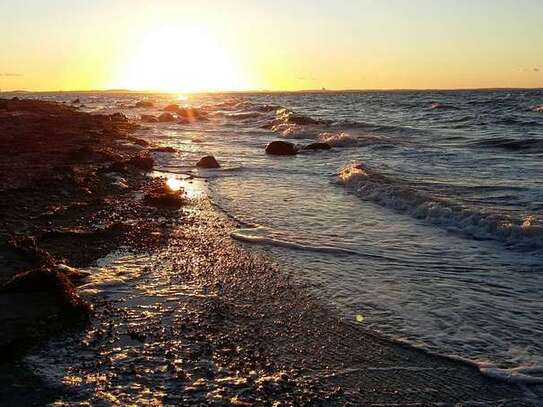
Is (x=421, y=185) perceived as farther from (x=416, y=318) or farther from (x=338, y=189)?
(x=416, y=318)

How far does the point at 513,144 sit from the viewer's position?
24859 millimetres

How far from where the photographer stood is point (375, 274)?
23.2ft

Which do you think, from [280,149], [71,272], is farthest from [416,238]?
[280,149]

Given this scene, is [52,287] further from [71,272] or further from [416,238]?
[416,238]

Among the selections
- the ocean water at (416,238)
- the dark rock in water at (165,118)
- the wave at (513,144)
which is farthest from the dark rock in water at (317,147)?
the dark rock in water at (165,118)

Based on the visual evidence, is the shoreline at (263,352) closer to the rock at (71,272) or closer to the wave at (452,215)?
the rock at (71,272)

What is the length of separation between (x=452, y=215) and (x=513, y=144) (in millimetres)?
16616

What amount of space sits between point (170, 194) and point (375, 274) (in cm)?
549

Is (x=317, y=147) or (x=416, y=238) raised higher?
(x=317, y=147)

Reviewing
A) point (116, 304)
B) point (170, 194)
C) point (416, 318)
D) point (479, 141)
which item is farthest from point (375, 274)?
point (479, 141)

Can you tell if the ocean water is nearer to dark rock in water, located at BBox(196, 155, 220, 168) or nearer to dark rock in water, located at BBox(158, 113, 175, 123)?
dark rock in water, located at BBox(196, 155, 220, 168)

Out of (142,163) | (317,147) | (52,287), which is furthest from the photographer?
(317,147)

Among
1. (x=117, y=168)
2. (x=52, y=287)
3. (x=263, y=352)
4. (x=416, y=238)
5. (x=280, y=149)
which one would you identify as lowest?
(x=263, y=352)

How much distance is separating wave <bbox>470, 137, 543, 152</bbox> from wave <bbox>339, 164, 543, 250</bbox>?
40.4ft
